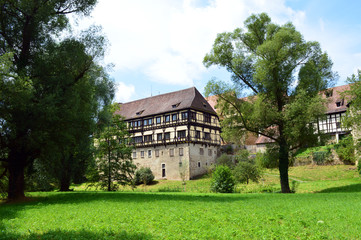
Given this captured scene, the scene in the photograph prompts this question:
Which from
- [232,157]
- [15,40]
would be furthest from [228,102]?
[232,157]

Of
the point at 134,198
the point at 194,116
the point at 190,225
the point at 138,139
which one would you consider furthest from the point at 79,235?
the point at 138,139

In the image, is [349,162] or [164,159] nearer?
[349,162]

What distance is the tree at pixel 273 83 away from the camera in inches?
903

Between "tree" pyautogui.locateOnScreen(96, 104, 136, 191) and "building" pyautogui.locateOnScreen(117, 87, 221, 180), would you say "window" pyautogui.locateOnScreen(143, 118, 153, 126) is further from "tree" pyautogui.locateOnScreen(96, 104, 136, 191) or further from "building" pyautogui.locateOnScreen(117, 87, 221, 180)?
"tree" pyautogui.locateOnScreen(96, 104, 136, 191)

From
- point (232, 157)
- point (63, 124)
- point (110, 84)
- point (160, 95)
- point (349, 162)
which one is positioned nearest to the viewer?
point (63, 124)

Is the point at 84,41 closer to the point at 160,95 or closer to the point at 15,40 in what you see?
the point at 15,40

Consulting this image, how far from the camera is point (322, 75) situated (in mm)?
23859

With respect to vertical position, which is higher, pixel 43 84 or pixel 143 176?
pixel 43 84

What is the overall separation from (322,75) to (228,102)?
7.41 metres

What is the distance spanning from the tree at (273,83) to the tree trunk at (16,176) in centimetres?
1391

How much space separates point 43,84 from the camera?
60.3ft

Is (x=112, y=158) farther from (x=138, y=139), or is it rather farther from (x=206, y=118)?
(x=206, y=118)

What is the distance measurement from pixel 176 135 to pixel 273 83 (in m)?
27.6

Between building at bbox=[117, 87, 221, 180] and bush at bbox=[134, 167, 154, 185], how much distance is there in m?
2.72
